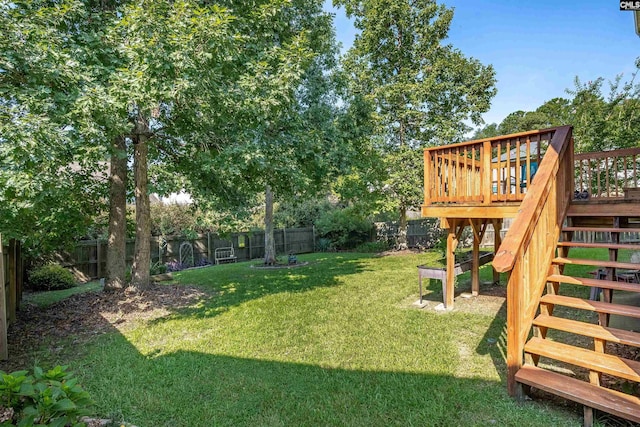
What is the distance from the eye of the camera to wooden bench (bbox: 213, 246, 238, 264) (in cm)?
1366

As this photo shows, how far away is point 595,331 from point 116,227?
758cm

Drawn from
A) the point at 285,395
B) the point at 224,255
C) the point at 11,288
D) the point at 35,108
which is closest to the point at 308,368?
the point at 285,395

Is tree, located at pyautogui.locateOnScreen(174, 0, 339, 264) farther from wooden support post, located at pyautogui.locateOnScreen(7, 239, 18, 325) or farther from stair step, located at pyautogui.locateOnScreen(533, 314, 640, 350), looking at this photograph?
stair step, located at pyautogui.locateOnScreen(533, 314, 640, 350)

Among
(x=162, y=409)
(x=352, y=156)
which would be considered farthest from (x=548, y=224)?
(x=352, y=156)

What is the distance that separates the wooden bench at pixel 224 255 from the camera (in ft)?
44.8

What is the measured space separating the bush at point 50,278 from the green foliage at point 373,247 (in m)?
10.8

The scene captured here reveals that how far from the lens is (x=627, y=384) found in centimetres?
293

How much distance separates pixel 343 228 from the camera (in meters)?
16.2

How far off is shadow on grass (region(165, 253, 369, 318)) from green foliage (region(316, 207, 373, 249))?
429cm

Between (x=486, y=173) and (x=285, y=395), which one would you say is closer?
(x=285, y=395)

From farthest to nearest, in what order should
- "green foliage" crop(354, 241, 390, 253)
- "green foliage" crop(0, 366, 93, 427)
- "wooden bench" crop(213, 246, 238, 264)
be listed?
"green foliage" crop(354, 241, 390, 253), "wooden bench" crop(213, 246, 238, 264), "green foliage" crop(0, 366, 93, 427)

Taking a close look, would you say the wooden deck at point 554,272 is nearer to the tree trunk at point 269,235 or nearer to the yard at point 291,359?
the yard at point 291,359

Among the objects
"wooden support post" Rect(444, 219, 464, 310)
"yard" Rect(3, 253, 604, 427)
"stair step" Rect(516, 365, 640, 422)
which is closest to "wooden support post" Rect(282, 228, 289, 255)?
"yard" Rect(3, 253, 604, 427)

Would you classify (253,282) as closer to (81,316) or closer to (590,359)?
(81,316)
